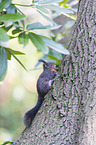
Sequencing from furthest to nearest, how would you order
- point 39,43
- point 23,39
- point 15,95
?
point 15,95 < point 23,39 < point 39,43

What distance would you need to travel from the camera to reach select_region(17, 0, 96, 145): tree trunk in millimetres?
1612

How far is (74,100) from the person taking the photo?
1679 mm

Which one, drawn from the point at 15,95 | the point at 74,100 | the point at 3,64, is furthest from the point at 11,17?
the point at 15,95

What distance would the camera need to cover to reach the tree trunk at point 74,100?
63.5 inches

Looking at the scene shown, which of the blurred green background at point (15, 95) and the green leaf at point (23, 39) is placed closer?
the green leaf at point (23, 39)

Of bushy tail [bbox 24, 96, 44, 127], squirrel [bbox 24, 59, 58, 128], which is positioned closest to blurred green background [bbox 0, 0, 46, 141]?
squirrel [bbox 24, 59, 58, 128]

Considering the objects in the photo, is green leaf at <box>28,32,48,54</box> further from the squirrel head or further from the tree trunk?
the squirrel head

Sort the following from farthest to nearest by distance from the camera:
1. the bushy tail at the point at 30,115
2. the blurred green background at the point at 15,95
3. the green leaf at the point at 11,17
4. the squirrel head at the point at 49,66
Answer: the blurred green background at the point at 15,95, the squirrel head at the point at 49,66, the bushy tail at the point at 30,115, the green leaf at the point at 11,17

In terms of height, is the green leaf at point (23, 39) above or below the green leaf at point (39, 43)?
below

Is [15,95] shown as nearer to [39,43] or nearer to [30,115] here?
[30,115]

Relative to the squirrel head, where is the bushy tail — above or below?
below

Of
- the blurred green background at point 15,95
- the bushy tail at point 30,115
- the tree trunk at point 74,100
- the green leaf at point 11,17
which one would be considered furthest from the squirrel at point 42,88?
the blurred green background at point 15,95

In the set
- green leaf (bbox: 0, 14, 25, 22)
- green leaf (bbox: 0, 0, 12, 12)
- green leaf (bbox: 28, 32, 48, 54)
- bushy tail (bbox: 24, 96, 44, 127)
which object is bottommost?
bushy tail (bbox: 24, 96, 44, 127)

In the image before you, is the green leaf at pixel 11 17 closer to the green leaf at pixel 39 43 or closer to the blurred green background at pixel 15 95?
the green leaf at pixel 39 43
